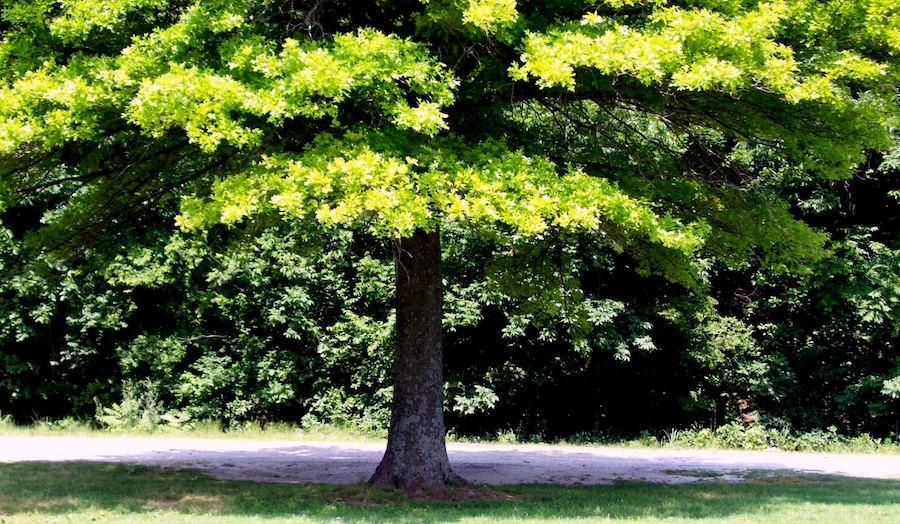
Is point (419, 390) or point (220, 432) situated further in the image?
point (220, 432)

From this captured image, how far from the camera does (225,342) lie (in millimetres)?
19578

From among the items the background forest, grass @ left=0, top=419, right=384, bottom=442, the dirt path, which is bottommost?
the dirt path

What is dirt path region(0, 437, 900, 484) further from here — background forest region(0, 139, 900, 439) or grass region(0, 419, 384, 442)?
background forest region(0, 139, 900, 439)

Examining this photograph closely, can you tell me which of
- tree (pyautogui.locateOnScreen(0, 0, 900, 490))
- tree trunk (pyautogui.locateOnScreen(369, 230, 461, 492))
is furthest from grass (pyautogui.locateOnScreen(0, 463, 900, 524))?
tree (pyautogui.locateOnScreen(0, 0, 900, 490))

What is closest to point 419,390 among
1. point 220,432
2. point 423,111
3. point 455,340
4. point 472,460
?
point 423,111

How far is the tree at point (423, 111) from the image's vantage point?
804cm

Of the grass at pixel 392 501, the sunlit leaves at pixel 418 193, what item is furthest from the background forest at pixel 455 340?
the sunlit leaves at pixel 418 193

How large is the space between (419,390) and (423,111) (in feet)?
12.3

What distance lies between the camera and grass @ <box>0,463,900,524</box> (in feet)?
28.8

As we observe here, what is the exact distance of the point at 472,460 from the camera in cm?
1466

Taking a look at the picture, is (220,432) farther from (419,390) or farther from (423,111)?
(423,111)

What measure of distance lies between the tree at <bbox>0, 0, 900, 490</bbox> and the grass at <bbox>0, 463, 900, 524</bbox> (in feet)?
3.38

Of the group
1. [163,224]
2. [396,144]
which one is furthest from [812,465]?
[163,224]

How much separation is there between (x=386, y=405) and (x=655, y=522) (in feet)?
A: 36.0
